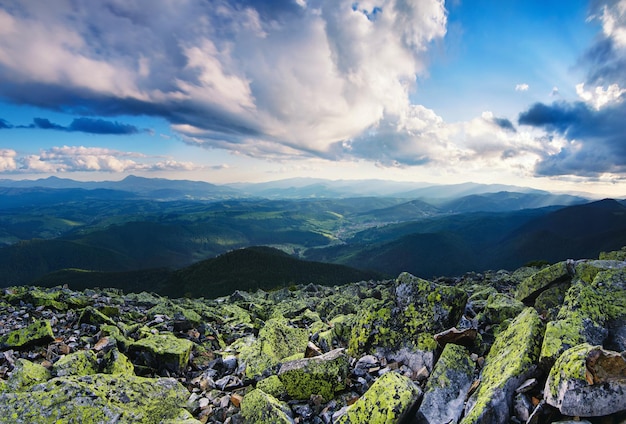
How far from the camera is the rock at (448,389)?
678 cm

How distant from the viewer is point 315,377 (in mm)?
8820

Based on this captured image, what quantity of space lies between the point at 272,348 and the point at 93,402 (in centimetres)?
621

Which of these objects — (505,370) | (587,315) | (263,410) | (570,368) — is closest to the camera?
(570,368)

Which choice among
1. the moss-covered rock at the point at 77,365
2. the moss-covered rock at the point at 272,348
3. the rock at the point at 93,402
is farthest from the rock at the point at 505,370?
the moss-covered rock at the point at 77,365

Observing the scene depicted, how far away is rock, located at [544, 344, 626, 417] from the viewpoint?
16.0ft

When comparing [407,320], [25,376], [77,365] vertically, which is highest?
[407,320]

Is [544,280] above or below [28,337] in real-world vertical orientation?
above

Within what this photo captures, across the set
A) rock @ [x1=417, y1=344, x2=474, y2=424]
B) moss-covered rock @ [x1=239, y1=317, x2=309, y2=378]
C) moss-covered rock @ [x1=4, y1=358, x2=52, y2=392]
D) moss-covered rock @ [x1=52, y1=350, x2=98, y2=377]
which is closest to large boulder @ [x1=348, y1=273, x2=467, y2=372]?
rock @ [x1=417, y1=344, x2=474, y2=424]

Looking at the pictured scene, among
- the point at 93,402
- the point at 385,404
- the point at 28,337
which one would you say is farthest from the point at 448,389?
the point at 28,337

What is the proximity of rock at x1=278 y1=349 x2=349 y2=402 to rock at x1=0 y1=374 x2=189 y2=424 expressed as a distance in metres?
3.34

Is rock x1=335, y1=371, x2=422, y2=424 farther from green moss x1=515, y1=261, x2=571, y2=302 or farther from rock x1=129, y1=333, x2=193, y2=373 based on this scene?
green moss x1=515, y1=261, x2=571, y2=302

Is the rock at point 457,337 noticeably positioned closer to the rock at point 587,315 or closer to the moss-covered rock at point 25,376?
the rock at point 587,315

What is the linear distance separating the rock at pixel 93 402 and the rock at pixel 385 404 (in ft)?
17.6

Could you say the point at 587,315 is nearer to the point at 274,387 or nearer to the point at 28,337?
the point at 274,387
